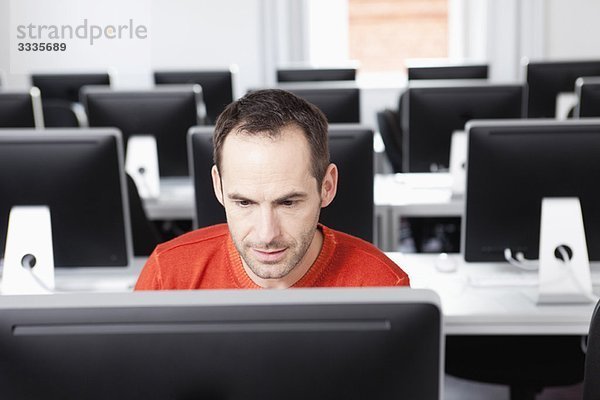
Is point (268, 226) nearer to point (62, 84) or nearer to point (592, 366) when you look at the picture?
point (592, 366)

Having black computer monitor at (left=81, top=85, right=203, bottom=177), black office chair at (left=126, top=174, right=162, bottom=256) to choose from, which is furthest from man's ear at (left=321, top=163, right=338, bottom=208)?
black computer monitor at (left=81, top=85, right=203, bottom=177)

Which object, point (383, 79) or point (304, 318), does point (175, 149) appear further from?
point (383, 79)

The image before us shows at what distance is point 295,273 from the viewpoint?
1596 millimetres

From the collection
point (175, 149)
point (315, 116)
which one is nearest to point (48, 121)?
point (175, 149)

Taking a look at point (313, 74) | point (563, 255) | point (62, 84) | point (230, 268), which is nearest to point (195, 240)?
point (230, 268)

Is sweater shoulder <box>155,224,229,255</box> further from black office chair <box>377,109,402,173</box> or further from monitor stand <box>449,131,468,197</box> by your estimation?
black office chair <box>377,109,402,173</box>

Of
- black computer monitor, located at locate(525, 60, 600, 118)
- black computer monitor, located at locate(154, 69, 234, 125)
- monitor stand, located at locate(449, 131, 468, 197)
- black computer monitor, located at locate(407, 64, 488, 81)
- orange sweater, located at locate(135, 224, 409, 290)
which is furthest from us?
black computer monitor, located at locate(407, 64, 488, 81)

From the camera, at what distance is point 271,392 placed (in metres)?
0.81

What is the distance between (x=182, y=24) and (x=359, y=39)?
1.64 metres

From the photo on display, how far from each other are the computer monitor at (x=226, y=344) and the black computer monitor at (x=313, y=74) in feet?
16.0

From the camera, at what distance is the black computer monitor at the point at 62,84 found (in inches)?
231

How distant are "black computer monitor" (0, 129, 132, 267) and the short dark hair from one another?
2.44 ft

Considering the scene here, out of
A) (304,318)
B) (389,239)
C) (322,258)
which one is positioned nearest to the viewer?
(304,318)

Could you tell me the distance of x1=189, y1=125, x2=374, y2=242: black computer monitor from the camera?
2.32 metres
